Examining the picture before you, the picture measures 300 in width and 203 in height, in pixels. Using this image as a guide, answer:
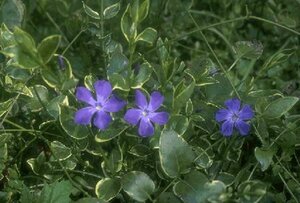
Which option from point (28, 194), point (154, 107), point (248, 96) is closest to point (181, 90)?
point (154, 107)

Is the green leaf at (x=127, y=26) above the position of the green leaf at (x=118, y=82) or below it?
above

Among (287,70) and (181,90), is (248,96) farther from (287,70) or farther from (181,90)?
(287,70)

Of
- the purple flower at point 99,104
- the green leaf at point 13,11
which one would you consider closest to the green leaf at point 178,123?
the purple flower at point 99,104

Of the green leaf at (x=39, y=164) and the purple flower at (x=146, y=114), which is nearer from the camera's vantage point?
the purple flower at (x=146, y=114)

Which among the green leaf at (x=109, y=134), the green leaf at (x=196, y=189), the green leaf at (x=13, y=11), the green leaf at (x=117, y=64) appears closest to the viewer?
the green leaf at (x=196, y=189)

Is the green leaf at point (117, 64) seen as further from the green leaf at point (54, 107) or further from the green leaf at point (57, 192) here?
the green leaf at point (57, 192)

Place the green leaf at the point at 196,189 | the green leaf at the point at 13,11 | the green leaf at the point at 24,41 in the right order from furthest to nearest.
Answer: the green leaf at the point at 13,11 → the green leaf at the point at 196,189 → the green leaf at the point at 24,41
